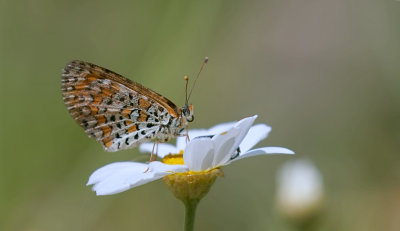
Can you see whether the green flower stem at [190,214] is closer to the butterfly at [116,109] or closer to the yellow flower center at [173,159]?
the yellow flower center at [173,159]

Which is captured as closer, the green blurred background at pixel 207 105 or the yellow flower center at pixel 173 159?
→ the yellow flower center at pixel 173 159

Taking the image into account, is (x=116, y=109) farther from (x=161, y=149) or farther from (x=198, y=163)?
(x=198, y=163)

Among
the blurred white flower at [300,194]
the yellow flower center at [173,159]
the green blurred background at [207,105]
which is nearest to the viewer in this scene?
the yellow flower center at [173,159]

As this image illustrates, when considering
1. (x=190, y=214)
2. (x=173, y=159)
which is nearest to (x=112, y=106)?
(x=173, y=159)

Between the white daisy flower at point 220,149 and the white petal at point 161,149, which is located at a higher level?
the white daisy flower at point 220,149

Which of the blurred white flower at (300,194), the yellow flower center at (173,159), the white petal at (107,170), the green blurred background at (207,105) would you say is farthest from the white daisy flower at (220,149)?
the green blurred background at (207,105)

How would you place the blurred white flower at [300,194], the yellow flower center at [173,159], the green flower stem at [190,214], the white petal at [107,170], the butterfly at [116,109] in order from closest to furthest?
the green flower stem at [190,214] → the white petal at [107,170] → the yellow flower center at [173,159] → the butterfly at [116,109] → the blurred white flower at [300,194]

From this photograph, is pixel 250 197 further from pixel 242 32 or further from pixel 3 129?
pixel 242 32
